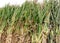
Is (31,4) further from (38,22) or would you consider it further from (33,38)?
(33,38)

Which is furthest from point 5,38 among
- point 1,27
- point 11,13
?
point 11,13

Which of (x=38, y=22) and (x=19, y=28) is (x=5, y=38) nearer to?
(x=19, y=28)

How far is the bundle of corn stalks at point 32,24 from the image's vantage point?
171 cm

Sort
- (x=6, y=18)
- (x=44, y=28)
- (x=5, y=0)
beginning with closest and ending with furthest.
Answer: (x=44, y=28)
(x=6, y=18)
(x=5, y=0)

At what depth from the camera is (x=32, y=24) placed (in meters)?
1.76

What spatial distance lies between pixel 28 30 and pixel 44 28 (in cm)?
12

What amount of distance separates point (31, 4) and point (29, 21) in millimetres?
150

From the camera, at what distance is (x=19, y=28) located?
70.2 inches

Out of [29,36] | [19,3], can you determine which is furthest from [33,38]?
[19,3]

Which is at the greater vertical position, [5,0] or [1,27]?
[5,0]

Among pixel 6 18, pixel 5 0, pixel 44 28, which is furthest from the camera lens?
pixel 5 0

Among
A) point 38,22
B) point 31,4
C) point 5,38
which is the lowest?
point 5,38

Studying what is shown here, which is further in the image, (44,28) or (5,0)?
(5,0)

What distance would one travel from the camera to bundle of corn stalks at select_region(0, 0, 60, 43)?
171 centimetres
